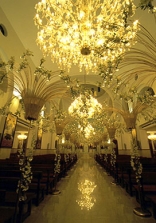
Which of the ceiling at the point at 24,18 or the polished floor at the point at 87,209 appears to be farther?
the ceiling at the point at 24,18

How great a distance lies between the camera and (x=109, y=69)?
2.86 meters

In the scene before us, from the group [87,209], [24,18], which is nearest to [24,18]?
[24,18]

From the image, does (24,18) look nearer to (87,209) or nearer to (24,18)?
(24,18)

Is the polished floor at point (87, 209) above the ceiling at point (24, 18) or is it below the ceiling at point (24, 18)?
below

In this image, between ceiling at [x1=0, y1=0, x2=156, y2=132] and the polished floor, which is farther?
ceiling at [x1=0, y1=0, x2=156, y2=132]

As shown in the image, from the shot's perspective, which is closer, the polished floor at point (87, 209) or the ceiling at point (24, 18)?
the polished floor at point (87, 209)

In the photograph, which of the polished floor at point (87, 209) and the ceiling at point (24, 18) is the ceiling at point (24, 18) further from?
the polished floor at point (87, 209)

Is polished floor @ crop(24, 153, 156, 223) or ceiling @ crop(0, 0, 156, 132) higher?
ceiling @ crop(0, 0, 156, 132)

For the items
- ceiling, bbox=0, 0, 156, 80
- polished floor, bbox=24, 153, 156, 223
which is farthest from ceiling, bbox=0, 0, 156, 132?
polished floor, bbox=24, 153, 156, 223

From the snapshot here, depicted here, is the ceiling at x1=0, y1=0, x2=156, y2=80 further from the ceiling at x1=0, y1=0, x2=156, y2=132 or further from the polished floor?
the polished floor

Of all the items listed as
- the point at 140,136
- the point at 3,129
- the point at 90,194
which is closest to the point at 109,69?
the point at 90,194

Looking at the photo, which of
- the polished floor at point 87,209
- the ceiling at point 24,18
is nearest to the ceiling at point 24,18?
the ceiling at point 24,18

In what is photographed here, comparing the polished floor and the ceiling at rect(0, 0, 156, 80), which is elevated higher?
the ceiling at rect(0, 0, 156, 80)

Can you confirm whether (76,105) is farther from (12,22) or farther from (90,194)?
(12,22)
